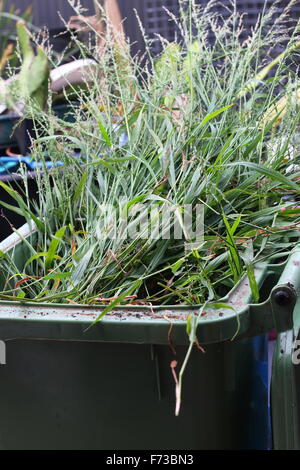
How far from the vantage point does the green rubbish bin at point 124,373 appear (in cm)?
127

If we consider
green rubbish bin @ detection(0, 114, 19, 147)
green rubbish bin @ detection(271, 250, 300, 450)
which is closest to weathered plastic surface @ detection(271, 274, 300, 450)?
green rubbish bin @ detection(271, 250, 300, 450)

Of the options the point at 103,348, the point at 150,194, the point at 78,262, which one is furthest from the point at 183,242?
the point at 103,348

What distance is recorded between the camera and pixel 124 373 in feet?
4.42

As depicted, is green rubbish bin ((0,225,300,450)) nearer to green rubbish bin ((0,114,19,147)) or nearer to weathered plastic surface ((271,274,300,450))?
weathered plastic surface ((271,274,300,450))

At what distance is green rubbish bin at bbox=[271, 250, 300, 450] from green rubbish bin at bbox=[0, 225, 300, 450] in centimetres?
8

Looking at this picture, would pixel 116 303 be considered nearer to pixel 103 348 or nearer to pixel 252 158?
pixel 103 348

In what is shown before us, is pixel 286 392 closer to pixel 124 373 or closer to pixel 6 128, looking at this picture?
pixel 124 373

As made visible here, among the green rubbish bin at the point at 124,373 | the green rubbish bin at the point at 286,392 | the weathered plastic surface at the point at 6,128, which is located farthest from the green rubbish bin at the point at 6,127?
the green rubbish bin at the point at 286,392

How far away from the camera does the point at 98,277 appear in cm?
149

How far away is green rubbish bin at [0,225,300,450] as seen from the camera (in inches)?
50.1

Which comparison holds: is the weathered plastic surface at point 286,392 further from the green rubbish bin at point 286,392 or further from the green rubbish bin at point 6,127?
the green rubbish bin at point 6,127

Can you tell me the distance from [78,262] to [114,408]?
35 cm

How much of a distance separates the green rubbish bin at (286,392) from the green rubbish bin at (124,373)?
0.08 metres

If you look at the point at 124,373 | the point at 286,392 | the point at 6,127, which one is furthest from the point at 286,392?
the point at 6,127
